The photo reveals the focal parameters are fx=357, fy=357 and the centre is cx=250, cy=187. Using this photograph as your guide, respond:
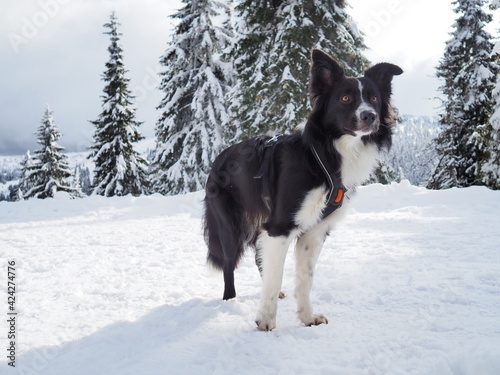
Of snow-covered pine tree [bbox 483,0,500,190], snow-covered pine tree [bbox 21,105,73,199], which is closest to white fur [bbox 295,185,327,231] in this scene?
snow-covered pine tree [bbox 483,0,500,190]

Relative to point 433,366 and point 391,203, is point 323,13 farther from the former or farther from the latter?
point 433,366

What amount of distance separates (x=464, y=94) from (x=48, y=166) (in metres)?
28.5

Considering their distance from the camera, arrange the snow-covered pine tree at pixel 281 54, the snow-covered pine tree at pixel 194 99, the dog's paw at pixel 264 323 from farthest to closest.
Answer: the snow-covered pine tree at pixel 194 99, the snow-covered pine tree at pixel 281 54, the dog's paw at pixel 264 323

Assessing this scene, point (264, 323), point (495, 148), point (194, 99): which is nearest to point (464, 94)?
point (495, 148)

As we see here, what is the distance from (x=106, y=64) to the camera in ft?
74.7

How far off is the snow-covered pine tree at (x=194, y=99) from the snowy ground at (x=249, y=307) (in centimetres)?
1218

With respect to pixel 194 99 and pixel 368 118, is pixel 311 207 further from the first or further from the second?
pixel 194 99

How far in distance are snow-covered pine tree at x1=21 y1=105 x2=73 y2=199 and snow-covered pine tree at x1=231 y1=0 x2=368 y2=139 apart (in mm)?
18708

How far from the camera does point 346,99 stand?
3.21 metres

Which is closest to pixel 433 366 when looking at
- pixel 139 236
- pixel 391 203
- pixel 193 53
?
pixel 139 236

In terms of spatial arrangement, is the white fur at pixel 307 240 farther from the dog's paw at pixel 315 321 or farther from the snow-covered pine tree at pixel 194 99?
the snow-covered pine tree at pixel 194 99

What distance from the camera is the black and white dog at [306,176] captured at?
3.00 metres

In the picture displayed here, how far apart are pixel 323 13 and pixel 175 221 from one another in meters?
10.1

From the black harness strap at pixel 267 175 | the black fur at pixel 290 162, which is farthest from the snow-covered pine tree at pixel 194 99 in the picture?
the black harness strap at pixel 267 175
